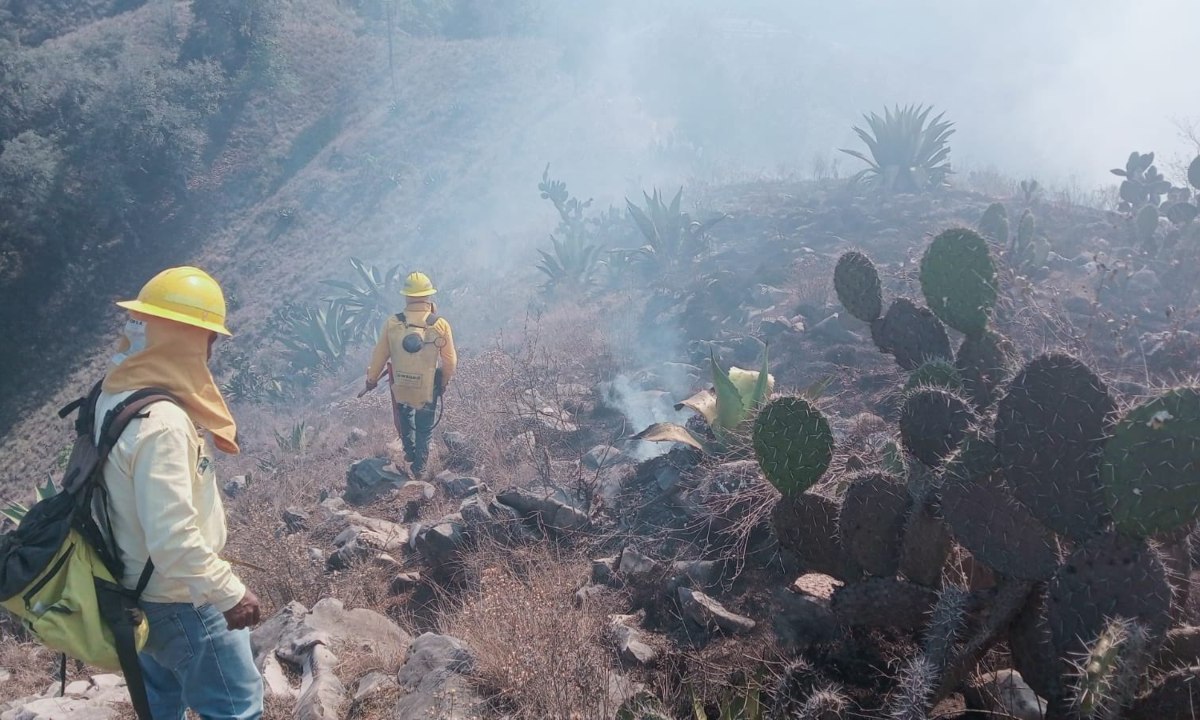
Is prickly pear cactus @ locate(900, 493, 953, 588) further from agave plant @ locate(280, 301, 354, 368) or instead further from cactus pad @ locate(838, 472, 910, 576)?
agave plant @ locate(280, 301, 354, 368)

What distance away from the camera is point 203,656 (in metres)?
2.37

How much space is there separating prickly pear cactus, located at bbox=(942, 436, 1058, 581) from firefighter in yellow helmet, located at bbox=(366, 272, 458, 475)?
4485 millimetres

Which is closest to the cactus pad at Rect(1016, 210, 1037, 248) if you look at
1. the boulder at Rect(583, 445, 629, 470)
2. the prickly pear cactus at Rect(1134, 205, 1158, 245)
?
the prickly pear cactus at Rect(1134, 205, 1158, 245)

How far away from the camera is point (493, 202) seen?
22219 mm

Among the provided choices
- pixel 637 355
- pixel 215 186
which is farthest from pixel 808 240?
pixel 215 186

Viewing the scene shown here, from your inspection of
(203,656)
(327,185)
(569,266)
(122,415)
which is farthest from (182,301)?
(327,185)

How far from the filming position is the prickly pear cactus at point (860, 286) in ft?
15.4

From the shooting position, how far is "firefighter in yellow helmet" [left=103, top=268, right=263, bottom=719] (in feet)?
7.18

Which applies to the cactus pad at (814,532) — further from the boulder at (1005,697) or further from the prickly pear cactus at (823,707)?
the prickly pear cactus at (823,707)

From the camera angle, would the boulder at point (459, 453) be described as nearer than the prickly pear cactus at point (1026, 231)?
Yes

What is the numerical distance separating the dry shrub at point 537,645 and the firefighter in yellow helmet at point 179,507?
0.93 metres

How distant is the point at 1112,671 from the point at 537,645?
6.40ft

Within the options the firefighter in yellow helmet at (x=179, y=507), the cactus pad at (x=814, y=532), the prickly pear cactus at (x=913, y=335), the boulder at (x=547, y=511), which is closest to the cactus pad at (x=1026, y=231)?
the prickly pear cactus at (x=913, y=335)

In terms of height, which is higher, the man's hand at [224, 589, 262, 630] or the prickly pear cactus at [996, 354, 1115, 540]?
the prickly pear cactus at [996, 354, 1115, 540]
